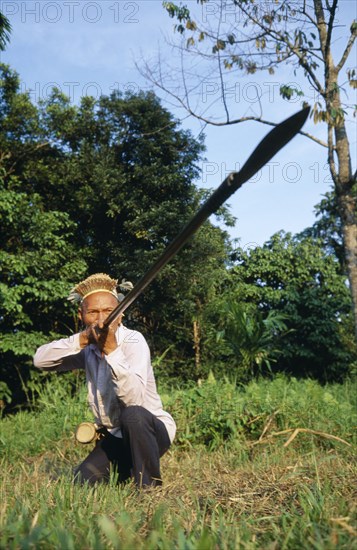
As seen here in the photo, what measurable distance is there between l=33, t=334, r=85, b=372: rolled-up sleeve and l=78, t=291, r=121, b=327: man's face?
0.48 ft

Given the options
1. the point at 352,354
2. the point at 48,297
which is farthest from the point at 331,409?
the point at 352,354

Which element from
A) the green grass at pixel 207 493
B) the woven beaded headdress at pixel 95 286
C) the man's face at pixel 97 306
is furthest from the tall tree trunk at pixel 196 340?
the man's face at pixel 97 306

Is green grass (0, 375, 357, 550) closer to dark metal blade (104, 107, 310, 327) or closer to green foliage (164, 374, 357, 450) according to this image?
green foliage (164, 374, 357, 450)

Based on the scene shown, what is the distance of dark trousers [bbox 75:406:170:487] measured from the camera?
9.92 feet

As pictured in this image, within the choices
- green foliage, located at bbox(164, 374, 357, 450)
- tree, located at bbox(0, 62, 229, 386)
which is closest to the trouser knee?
green foliage, located at bbox(164, 374, 357, 450)

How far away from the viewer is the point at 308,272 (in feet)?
71.1

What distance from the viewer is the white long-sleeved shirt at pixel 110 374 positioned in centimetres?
305

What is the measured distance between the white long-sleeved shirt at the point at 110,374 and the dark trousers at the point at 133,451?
70mm

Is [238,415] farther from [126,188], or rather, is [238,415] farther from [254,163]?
[126,188]

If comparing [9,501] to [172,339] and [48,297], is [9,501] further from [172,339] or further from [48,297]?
[172,339]

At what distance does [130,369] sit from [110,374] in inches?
8.2

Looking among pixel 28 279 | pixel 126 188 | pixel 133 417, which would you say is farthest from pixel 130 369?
pixel 126 188

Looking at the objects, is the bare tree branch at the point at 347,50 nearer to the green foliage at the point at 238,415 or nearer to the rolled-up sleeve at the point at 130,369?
the green foliage at the point at 238,415

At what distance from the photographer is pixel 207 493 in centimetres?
229
